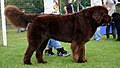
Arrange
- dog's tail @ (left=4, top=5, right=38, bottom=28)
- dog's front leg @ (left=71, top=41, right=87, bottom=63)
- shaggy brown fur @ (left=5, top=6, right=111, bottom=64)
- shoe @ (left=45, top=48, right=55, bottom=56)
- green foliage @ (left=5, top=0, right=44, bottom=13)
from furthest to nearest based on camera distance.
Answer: green foliage @ (left=5, top=0, right=44, bottom=13) < shoe @ (left=45, top=48, right=55, bottom=56) < dog's front leg @ (left=71, top=41, right=87, bottom=63) < dog's tail @ (left=4, top=5, right=38, bottom=28) < shaggy brown fur @ (left=5, top=6, right=111, bottom=64)

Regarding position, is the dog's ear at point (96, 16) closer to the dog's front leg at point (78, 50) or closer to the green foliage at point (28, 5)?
the dog's front leg at point (78, 50)

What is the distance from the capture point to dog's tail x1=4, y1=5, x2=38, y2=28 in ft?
20.6

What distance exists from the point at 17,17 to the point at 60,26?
97 centimetres

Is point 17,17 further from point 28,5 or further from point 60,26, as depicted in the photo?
point 28,5

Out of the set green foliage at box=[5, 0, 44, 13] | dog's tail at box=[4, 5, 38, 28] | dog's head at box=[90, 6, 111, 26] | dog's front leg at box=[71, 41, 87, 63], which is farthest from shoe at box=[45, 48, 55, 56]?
green foliage at box=[5, 0, 44, 13]

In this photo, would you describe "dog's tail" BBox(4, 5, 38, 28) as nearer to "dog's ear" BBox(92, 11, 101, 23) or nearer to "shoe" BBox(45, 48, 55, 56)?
"dog's ear" BBox(92, 11, 101, 23)

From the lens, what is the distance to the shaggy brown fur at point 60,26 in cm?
615

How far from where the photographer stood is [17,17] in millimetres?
6305

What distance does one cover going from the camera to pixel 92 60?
268 inches

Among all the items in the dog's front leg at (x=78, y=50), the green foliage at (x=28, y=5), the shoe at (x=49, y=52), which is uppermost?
the green foliage at (x=28, y=5)

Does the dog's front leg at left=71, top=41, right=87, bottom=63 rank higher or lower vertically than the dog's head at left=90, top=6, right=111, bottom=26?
lower

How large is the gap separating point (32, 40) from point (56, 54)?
6.21 feet

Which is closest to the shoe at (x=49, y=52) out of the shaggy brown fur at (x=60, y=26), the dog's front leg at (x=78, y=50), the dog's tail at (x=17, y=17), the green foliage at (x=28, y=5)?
the shaggy brown fur at (x=60, y=26)

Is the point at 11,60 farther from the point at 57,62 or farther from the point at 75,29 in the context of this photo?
the point at 75,29
